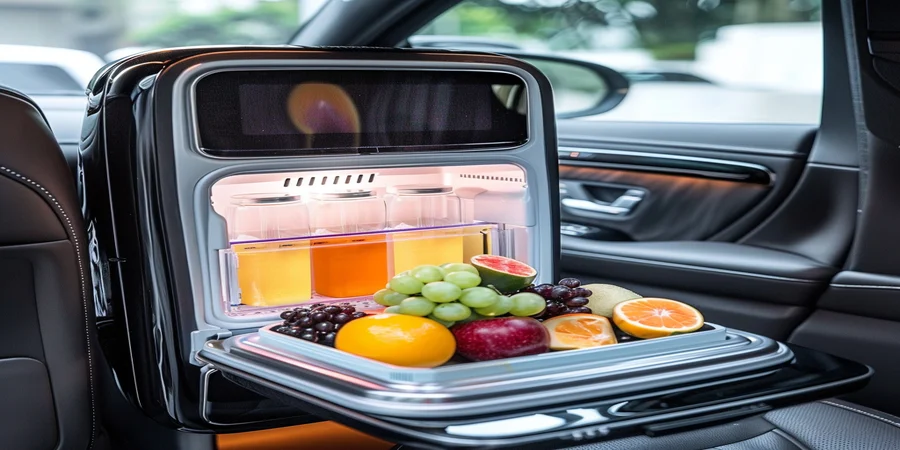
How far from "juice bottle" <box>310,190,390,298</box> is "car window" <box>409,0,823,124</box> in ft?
3.45

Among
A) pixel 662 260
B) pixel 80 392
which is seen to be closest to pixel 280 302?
pixel 80 392

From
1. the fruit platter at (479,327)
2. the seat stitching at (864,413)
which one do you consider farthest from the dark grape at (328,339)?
the seat stitching at (864,413)

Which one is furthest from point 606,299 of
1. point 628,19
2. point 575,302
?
point 628,19

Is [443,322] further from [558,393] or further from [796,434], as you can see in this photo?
[796,434]

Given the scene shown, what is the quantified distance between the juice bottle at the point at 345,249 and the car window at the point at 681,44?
3.45 feet

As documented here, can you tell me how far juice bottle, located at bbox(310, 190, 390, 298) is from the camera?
1.59 meters

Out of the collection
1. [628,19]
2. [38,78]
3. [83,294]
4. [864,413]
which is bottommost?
[864,413]

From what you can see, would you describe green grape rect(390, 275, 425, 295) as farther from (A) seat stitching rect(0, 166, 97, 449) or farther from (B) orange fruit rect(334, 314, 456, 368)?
(A) seat stitching rect(0, 166, 97, 449)

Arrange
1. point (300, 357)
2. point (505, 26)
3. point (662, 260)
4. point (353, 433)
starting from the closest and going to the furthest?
1. point (300, 357)
2. point (353, 433)
3. point (662, 260)
4. point (505, 26)

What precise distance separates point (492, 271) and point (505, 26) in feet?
12.4

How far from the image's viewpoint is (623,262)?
9.00 ft

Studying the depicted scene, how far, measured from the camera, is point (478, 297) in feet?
4.15

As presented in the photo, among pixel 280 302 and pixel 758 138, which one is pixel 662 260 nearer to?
pixel 758 138

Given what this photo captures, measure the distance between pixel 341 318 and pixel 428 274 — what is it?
0.14 metres
